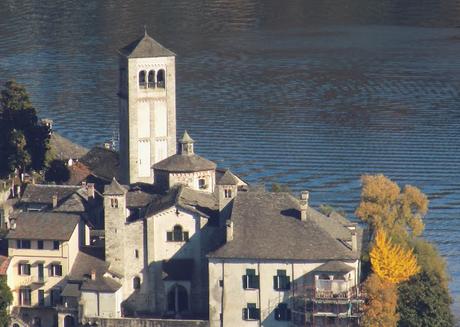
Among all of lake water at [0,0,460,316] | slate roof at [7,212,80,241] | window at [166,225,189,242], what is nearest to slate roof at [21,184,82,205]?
slate roof at [7,212,80,241]

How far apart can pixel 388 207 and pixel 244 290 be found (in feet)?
44.1

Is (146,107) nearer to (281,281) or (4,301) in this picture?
(4,301)

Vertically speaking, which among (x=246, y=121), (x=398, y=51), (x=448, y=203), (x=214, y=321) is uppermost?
(x=398, y=51)

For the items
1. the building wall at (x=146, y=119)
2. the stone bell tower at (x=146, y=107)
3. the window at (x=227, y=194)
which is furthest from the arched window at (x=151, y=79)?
the window at (x=227, y=194)

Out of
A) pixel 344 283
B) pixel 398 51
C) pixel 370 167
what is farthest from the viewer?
pixel 398 51

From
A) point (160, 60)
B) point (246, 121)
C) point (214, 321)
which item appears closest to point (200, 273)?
point (214, 321)

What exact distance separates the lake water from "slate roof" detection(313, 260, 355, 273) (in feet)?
36.7

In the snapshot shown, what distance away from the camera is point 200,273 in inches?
4028

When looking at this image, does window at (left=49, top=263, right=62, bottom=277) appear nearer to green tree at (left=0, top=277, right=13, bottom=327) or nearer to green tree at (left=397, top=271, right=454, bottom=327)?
green tree at (left=0, top=277, right=13, bottom=327)

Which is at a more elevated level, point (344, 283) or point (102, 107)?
point (102, 107)

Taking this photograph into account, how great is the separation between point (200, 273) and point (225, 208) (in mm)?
3196

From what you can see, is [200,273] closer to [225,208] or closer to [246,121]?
[225,208]

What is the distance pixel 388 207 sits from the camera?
11031 centimetres

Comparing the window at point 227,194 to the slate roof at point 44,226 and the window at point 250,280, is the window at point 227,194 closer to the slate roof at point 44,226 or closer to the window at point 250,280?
the window at point 250,280
